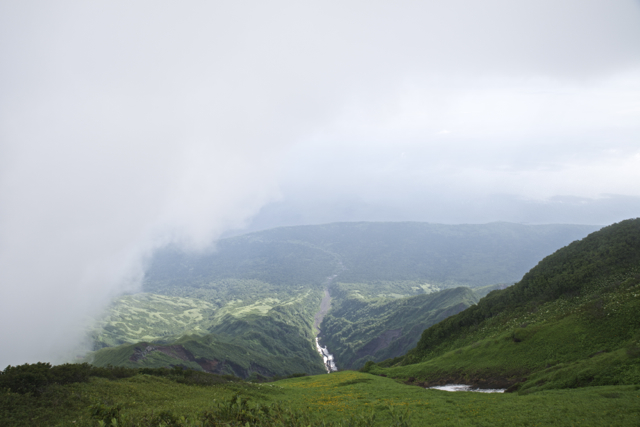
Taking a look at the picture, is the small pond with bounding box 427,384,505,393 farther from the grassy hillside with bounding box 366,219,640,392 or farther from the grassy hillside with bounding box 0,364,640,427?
the grassy hillside with bounding box 0,364,640,427

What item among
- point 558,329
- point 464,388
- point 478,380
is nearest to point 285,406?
point 464,388

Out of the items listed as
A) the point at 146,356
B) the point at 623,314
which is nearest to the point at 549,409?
the point at 623,314

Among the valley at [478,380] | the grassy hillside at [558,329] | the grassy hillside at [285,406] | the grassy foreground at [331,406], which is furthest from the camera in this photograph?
the grassy hillside at [558,329]

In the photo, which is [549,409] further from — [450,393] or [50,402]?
[50,402]

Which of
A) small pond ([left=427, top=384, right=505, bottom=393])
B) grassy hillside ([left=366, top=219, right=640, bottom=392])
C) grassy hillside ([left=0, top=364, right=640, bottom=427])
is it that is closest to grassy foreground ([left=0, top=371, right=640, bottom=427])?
grassy hillside ([left=0, top=364, right=640, bottom=427])

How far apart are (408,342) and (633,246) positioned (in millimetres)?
129996

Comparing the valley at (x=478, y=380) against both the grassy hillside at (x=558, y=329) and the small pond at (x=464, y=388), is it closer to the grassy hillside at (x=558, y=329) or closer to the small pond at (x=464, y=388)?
the grassy hillside at (x=558, y=329)

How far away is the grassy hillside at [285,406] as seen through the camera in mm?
15688

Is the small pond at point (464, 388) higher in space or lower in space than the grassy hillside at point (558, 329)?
lower

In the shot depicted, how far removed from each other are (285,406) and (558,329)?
139 feet

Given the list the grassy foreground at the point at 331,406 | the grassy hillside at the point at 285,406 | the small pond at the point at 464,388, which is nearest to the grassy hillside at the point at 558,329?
the small pond at the point at 464,388

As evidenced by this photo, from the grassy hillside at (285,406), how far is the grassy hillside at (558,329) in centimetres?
807

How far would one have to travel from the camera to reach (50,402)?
27531 millimetres

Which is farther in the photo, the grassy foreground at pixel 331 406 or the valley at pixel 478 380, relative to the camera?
the valley at pixel 478 380
